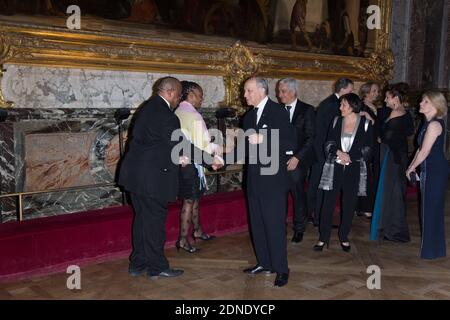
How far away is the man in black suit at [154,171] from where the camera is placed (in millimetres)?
3930

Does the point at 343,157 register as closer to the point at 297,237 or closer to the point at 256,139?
the point at 297,237

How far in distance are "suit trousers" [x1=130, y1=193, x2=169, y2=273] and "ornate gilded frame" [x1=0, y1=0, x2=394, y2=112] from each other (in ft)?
7.48

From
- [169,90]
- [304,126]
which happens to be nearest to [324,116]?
[304,126]

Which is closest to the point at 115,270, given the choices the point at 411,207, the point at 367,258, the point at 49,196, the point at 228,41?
the point at 49,196

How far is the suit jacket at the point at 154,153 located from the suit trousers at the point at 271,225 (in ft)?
2.35

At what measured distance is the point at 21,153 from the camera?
5.35 meters

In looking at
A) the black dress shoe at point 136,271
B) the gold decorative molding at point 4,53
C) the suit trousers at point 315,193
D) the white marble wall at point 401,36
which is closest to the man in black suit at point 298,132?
the suit trousers at point 315,193

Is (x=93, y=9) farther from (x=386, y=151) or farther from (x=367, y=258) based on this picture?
(x=367, y=258)

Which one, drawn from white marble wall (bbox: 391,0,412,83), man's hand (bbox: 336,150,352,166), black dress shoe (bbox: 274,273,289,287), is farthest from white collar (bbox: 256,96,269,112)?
white marble wall (bbox: 391,0,412,83)

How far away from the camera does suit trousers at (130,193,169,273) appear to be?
161 inches

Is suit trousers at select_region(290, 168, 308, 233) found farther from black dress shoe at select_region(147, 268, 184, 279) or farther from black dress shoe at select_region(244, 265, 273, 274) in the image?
black dress shoe at select_region(147, 268, 184, 279)

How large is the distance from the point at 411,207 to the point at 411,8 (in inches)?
192

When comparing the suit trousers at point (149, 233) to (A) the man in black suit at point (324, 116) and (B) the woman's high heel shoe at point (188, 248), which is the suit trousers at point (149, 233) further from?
(A) the man in black suit at point (324, 116)

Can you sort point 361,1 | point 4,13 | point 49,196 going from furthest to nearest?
point 361,1 < point 49,196 < point 4,13
